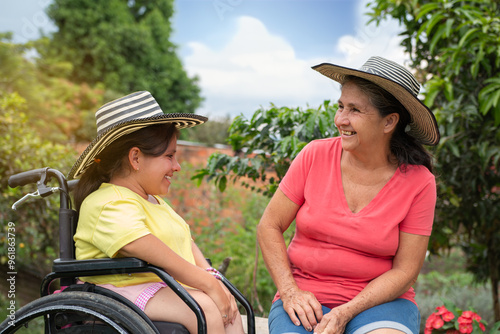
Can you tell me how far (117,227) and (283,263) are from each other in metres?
0.69

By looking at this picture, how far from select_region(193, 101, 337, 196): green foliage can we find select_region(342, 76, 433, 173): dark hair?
0.65 m

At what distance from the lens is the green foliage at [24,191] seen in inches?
143

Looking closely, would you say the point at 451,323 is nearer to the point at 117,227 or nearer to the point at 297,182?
the point at 297,182

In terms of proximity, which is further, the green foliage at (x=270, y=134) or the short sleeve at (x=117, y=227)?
the green foliage at (x=270, y=134)

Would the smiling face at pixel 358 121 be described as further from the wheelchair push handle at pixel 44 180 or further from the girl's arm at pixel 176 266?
the wheelchair push handle at pixel 44 180

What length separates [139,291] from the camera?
1.59 m

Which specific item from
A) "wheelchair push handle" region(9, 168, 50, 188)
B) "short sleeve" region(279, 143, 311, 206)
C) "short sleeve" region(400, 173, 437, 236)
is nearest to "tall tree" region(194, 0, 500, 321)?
"short sleeve" region(279, 143, 311, 206)

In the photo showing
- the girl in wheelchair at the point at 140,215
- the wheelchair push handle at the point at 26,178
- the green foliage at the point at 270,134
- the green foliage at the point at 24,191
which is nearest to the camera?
the girl in wheelchair at the point at 140,215

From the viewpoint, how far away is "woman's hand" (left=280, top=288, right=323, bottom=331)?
1698 millimetres

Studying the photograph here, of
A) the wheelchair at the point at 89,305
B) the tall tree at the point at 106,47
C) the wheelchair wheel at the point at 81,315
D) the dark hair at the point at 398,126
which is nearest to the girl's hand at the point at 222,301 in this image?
the wheelchair at the point at 89,305

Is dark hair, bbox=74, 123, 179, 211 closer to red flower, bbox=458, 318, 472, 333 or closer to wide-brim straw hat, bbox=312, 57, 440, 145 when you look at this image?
wide-brim straw hat, bbox=312, 57, 440, 145

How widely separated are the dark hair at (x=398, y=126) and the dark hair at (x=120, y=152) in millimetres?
743

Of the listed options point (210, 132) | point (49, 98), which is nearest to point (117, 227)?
point (49, 98)

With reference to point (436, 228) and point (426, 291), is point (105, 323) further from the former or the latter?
point (426, 291)
